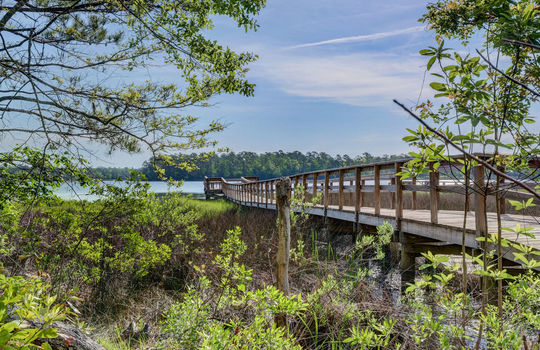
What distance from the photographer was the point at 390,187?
289 inches

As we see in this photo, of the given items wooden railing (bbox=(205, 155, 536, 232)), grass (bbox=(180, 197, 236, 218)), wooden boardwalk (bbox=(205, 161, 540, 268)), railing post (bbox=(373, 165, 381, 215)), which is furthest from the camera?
grass (bbox=(180, 197, 236, 218))

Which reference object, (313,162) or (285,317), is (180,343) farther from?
(313,162)

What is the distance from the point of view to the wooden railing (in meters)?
3.03

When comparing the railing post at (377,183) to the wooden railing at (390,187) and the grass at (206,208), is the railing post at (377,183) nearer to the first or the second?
the wooden railing at (390,187)

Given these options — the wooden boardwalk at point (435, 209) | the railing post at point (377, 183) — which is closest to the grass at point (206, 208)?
the wooden boardwalk at point (435, 209)

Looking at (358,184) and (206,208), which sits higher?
(358,184)

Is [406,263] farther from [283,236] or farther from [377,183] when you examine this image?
[283,236]

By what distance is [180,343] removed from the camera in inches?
106

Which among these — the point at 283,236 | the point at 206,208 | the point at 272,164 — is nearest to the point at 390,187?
the point at 283,236

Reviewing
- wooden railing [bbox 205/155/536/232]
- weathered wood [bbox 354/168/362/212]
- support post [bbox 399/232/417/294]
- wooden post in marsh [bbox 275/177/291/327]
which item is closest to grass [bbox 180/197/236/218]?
wooden railing [bbox 205/155/536/232]

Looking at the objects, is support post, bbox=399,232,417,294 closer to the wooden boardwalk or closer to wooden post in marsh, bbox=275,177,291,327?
the wooden boardwalk

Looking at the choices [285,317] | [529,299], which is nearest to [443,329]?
[529,299]

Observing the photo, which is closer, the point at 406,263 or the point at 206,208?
the point at 406,263

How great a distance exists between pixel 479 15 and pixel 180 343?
12.6 feet
